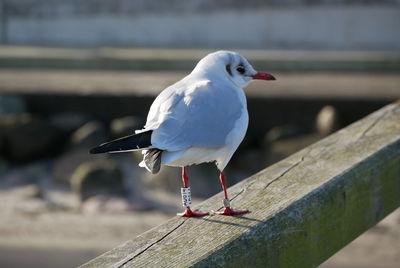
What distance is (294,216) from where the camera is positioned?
195cm

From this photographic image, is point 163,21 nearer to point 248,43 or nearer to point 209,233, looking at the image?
point 248,43

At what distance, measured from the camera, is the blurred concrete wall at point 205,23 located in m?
12.7

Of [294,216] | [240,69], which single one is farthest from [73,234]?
[294,216]

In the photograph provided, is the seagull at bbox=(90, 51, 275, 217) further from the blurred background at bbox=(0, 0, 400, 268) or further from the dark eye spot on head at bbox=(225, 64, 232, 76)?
the blurred background at bbox=(0, 0, 400, 268)

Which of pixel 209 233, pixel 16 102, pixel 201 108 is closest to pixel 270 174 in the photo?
pixel 201 108

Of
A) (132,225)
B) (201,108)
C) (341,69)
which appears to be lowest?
(132,225)

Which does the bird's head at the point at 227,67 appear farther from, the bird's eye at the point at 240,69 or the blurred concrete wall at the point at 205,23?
the blurred concrete wall at the point at 205,23

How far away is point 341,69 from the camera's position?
30.1ft

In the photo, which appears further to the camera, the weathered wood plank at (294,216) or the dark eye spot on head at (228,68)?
the dark eye spot on head at (228,68)

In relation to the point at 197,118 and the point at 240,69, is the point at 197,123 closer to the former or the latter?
the point at 197,118

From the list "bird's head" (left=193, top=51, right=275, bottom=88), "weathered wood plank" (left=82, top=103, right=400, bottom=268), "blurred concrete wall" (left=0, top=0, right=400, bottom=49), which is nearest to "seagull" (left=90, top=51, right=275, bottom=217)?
"bird's head" (left=193, top=51, right=275, bottom=88)

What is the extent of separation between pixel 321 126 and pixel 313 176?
5.20 meters

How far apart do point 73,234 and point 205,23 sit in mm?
7522

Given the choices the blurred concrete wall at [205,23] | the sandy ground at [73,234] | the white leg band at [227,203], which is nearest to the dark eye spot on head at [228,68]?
the white leg band at [227,203]
